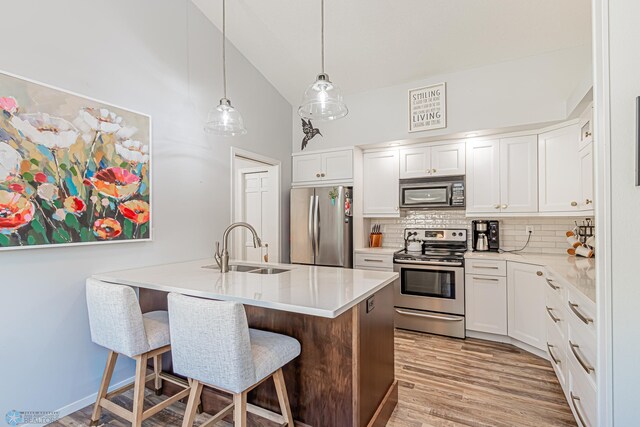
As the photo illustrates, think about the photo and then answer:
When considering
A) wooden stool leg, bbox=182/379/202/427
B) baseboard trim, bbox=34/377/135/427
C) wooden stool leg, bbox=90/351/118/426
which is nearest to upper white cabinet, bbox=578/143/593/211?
wooden stool leg, bbox=182/379/202/427

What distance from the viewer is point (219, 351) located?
1.35 m

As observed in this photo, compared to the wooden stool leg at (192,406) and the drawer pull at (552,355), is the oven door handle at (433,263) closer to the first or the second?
the drawer pull at (552,355)

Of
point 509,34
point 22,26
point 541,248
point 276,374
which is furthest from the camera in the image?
point 541,248

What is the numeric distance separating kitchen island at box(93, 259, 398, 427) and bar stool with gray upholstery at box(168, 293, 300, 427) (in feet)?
0.57

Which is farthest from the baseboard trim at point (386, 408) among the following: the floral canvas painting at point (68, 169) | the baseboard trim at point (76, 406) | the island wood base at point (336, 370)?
the floral canvas painting at point (68, 169)

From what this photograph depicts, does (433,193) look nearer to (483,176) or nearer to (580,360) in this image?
(483,176)

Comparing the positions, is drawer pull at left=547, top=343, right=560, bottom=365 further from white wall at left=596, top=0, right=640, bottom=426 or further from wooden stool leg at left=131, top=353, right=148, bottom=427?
wooden stool leg at left=131, top=353, right=148, bottom=427

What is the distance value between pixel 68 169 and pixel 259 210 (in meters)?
2.70

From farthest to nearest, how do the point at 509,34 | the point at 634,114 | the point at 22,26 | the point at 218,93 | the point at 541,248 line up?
1. the point at 541,248
2. the point at 218,93
3. the point at 509,34
4. the point at 22,26
5. the point at 634,114

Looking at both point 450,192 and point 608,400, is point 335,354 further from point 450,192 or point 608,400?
point 450,192

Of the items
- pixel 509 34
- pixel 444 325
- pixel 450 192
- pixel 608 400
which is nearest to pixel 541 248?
pixel 450 192

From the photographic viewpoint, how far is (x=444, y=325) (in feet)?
10.9

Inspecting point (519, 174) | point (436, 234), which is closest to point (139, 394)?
point (436, 234)

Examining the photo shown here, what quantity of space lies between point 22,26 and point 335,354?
8.72 ft
